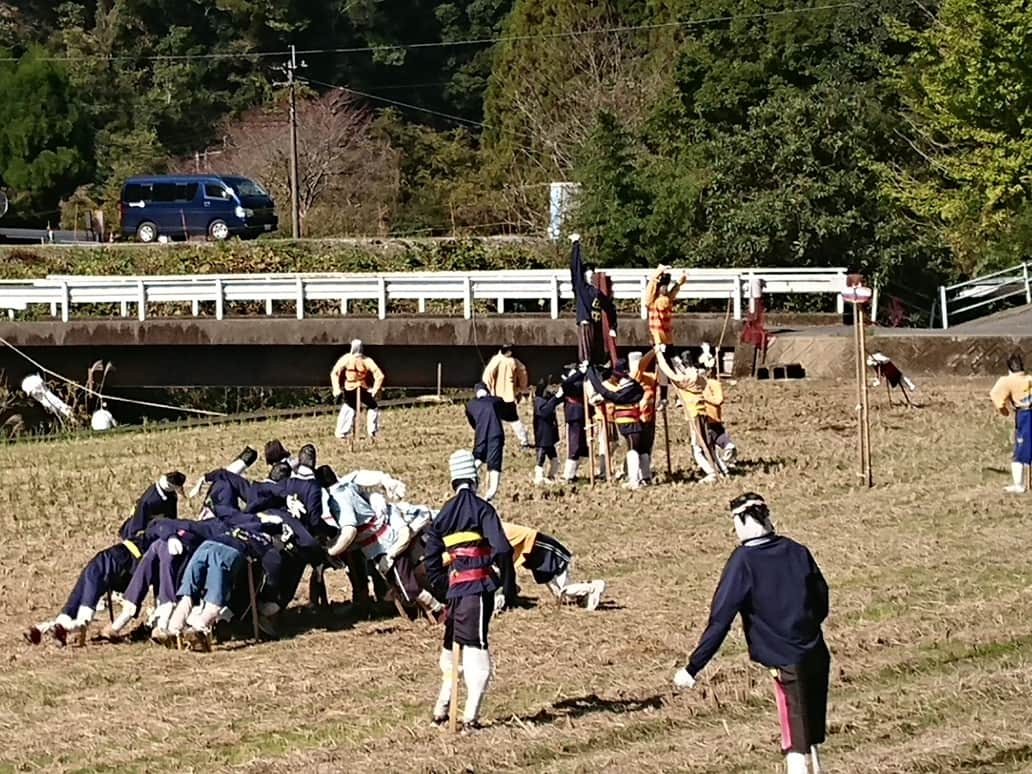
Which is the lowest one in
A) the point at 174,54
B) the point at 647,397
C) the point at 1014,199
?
the point at 647,397

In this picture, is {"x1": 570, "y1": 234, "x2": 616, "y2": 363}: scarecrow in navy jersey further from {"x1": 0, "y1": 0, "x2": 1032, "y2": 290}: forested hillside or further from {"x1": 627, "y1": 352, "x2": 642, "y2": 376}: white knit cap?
{"x1": 0, "y1": 0, "x2": 1032, "y2": 290}: forested hillside

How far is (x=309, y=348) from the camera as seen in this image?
119 feet

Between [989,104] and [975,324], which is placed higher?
[989,104]

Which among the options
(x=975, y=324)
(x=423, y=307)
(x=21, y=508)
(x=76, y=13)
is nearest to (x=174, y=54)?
(x=76, y=13)

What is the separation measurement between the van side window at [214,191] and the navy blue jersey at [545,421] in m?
30.4

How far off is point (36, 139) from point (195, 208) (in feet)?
51.2

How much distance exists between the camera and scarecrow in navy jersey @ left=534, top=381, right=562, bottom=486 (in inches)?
860

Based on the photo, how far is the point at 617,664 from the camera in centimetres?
1314

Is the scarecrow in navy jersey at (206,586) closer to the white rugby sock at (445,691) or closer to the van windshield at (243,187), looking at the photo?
the white rugby sock at (445,691)

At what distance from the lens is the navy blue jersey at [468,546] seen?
1105 centimetres

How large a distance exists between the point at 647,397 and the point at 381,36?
196 ft

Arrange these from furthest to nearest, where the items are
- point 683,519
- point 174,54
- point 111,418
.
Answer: point 174,54
point 111,418
point 683,519

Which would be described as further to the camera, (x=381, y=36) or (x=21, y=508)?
(x=381, y=36)

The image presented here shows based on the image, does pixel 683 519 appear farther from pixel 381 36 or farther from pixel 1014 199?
pixel 381 36
